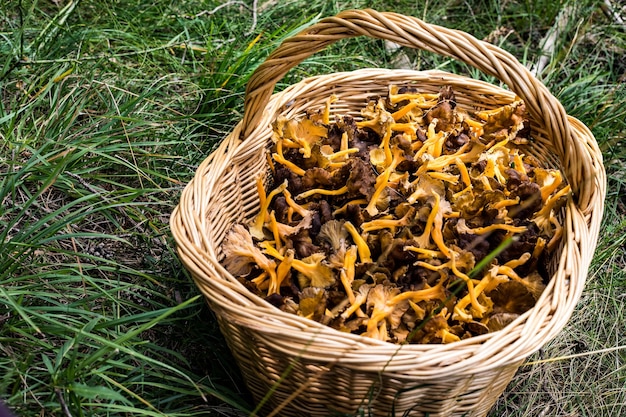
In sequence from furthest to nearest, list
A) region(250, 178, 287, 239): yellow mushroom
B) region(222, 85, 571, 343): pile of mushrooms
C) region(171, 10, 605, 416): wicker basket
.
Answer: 1. region(250, 178, 287, 239): yellow mushroom
2. region(222, 85, 571, 343): pile of mushrooms
3. region(171, 10, 605, 416): wicker basket

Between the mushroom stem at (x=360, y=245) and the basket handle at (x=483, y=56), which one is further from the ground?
the basket handle at (x=483, y=56)

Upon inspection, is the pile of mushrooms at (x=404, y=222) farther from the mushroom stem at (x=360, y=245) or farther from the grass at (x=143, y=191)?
the grass at (x=143, y=191)

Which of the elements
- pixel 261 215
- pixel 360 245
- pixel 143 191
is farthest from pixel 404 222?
pixel 143 191

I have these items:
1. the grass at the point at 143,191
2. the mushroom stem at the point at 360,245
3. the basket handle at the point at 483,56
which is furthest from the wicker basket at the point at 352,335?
the mushroom stem at the point at 360,245

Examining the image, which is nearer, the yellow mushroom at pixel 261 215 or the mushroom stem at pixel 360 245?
the mushroom stem at pixel 360 245

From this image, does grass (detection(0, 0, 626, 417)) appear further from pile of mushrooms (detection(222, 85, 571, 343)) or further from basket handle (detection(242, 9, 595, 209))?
basket handle (detection(242, 9, 595, 209))

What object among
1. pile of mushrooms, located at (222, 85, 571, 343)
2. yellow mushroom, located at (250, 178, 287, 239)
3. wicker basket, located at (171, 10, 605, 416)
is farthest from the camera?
yellow mushroom, located at (250, 178, 287, 239)

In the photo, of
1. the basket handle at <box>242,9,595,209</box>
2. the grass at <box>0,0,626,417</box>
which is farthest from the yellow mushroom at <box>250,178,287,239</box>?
the basket handle at <box>242,9,595,209</box>
